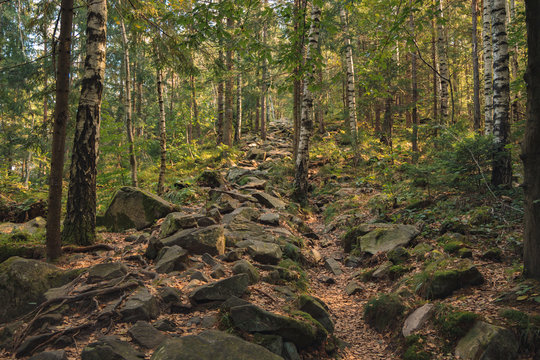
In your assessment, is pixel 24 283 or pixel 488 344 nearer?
pixel 488 344

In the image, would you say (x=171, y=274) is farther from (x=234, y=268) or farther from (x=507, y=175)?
(x=507, y=175)

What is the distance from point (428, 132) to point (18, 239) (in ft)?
48.9

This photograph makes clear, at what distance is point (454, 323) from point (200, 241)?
13.6ft

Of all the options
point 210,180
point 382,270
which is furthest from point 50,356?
point 210,180

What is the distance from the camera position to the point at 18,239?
5.86 m

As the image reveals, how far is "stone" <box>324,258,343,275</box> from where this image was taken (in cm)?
668

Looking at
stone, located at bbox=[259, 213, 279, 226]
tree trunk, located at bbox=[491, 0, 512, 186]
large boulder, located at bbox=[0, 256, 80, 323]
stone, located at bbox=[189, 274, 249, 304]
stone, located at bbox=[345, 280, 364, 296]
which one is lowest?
stone, located at bbox=[345, 280, 364, 296]

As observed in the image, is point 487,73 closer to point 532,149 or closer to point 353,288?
point 532,149

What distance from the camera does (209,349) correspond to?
2.70 m

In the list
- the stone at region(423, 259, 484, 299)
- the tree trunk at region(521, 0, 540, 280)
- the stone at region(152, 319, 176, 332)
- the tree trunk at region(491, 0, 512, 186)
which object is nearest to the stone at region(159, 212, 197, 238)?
the stone at region(152, 319, 176, 332)

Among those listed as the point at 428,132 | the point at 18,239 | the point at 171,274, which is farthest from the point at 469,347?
the point at 428,132

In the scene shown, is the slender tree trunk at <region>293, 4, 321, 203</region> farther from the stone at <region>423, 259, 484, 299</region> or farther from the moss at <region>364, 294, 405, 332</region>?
the stone at <region>423, 259, 484, 299</region>

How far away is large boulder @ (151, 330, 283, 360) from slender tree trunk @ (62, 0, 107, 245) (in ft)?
13.5

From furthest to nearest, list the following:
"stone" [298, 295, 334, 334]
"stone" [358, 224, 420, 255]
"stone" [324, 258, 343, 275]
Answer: "stone" [324, 258, 343, 275]
"stone" [358, 224, 420, 255]
"stone" [298, 295, 334, 334]
